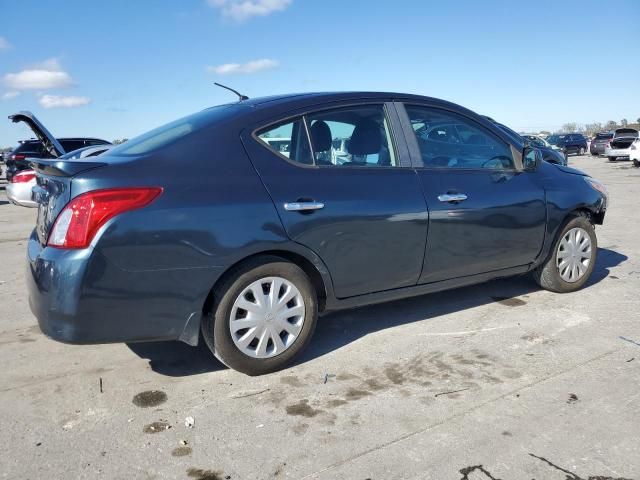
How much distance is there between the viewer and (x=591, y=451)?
2.52 m

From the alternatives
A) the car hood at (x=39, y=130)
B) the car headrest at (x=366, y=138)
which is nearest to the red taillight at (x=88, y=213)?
the car headrest at (x=366, y=138)

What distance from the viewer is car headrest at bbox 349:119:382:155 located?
377cm

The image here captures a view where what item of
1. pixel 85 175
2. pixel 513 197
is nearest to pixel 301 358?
pixel 85 175

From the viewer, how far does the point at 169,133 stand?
352 centimetres

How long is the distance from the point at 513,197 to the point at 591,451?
2222mm

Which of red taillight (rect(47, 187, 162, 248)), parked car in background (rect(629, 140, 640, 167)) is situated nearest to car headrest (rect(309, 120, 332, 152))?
red taillight (rect(47, 187, 162, 248))

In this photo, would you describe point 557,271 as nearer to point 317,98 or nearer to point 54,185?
point 317,98

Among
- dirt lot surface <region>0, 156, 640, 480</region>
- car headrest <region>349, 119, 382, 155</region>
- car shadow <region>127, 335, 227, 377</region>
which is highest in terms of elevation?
car headrest <region>349, 119, 382, 155</region>

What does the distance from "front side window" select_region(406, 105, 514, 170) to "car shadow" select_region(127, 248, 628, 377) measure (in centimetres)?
120

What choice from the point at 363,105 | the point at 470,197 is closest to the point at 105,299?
the point at 363,105

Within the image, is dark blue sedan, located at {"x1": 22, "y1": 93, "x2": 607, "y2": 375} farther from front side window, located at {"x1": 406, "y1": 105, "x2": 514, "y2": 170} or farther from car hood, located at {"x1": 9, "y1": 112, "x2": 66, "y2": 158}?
car hood, located at {"x1": 9, "y1": 112, "x2": 66, "y2": 158}

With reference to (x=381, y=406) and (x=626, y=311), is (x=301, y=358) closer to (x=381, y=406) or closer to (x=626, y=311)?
(x=381, y=406)

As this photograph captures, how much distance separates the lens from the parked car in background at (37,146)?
6.73 meters

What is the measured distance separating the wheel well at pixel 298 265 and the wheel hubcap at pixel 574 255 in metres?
2.35
